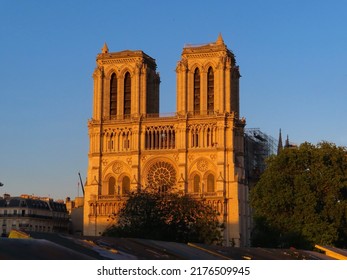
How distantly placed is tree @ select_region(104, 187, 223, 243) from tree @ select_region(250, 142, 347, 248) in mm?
4873

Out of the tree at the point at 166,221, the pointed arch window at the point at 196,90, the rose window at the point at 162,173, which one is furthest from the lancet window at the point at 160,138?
the tree at the point at 166,221

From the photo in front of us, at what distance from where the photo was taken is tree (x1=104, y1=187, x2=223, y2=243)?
195 ft

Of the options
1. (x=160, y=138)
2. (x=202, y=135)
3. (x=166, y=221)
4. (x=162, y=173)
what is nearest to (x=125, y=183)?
(x=162, y=173)

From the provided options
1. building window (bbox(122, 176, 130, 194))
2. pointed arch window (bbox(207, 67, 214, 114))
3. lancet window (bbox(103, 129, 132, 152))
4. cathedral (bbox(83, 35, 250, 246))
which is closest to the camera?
cathedral (bbox(83, 35, 250, 246))

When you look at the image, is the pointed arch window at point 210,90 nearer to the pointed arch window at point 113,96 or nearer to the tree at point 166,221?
the pointed arch window at point 113,96

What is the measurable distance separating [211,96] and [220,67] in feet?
11.6

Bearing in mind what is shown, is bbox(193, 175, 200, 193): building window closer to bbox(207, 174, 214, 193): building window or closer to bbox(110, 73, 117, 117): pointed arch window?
bbox(207, 174, 214, 193): building window

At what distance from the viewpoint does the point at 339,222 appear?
216 ft

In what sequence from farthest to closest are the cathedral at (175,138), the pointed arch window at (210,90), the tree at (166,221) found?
1. the pointed arch window at (210,90)
2. the cathedral at (175,138)
3. the tree at (166,221)

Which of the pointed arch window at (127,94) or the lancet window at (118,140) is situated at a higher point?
the pointed arch window at (127,94)

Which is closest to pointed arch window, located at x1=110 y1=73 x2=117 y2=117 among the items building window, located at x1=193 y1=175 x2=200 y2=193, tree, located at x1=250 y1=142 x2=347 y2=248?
building window, located at x1=193 y1=175 x2=200 y2=193

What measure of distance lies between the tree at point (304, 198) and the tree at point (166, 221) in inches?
192

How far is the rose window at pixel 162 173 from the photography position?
3723 inches
